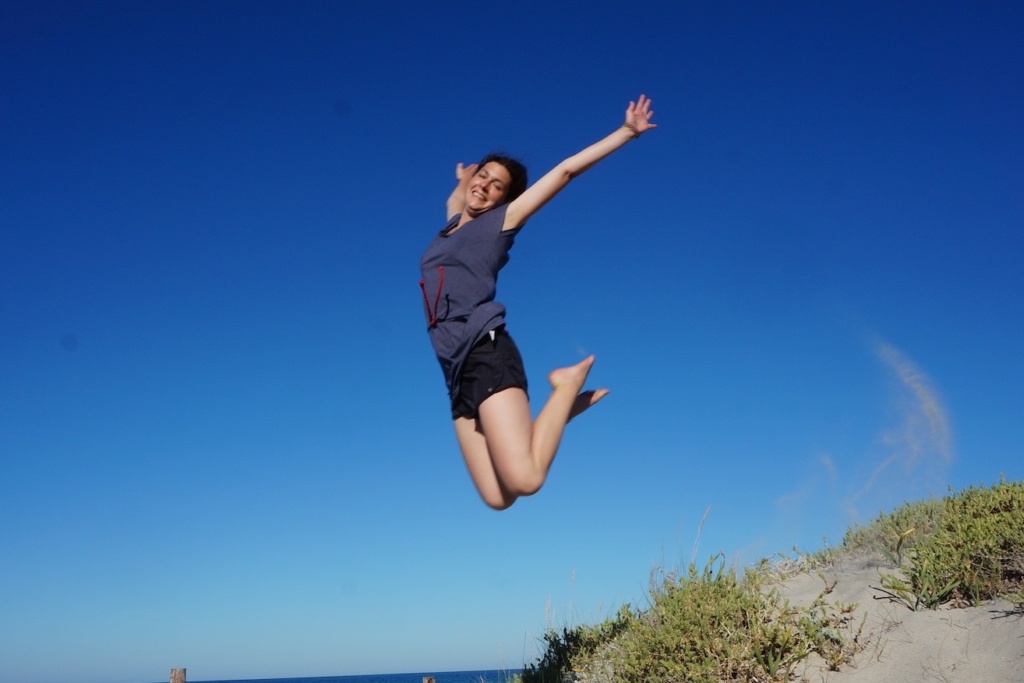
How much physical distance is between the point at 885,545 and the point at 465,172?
537 cm

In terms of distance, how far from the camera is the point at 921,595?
6398 mm

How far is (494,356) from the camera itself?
13.4 feet

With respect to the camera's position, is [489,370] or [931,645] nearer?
[489,370]

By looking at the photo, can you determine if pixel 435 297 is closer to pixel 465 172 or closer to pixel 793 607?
pixel 465 172

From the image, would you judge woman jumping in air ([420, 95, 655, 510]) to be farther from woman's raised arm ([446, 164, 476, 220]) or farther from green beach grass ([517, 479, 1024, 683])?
green beach grass ([517, 479, 1024, 683])

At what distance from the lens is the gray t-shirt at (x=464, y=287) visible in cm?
420

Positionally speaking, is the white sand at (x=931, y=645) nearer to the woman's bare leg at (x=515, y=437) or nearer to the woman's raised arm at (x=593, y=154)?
the woman's bare leg at (x=515, y=437)

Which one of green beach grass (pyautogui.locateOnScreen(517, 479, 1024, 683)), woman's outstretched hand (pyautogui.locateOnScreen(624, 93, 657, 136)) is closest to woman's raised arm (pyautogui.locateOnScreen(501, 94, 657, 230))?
woman's outstretched hand (pyautogui.locateOnScreen(624, 93, 657, 136))

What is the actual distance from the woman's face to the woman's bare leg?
1056mm

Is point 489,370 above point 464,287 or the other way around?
the other way around

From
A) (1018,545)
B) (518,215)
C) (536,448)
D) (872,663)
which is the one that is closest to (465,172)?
(518,215)

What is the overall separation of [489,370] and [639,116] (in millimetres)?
1461

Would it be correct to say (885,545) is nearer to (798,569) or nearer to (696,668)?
(798,569)

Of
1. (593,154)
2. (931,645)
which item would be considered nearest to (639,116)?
(593,154)
